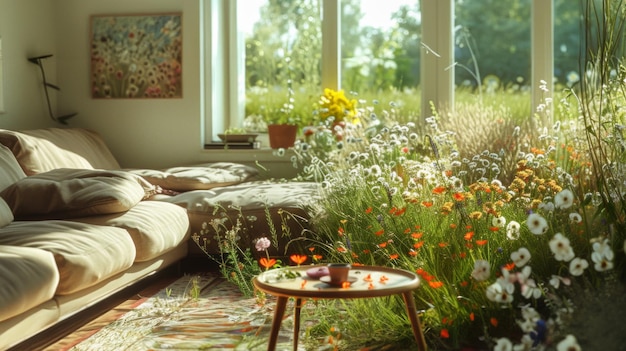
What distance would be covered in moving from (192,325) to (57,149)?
6.30 feet

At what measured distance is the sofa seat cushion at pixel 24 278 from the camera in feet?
8.15

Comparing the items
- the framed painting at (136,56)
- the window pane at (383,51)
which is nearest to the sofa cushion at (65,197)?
the framed painting at (136,56)

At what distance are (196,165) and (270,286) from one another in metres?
3.17

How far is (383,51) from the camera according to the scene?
5.67 metres

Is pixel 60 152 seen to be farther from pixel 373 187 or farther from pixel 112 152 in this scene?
pixel 373 187

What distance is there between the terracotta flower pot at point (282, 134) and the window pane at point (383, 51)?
0.51 meters

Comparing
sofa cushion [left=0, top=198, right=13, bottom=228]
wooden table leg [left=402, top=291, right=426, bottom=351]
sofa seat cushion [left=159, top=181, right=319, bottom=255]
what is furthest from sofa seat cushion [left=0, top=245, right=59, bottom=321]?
sofa seat cushion [left=159, top=181, right=319, bottom=255]

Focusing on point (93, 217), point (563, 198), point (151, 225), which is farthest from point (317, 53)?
point (563, 198)

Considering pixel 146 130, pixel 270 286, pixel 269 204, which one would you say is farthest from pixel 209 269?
pixel 270 286

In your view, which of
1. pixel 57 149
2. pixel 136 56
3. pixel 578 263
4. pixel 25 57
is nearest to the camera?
pixel 578 263

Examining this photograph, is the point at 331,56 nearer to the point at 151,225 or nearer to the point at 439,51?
the point at 439,51

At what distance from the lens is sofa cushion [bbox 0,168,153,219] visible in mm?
3678

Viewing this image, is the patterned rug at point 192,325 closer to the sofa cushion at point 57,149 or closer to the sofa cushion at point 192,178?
the sofa cushion at point 192,178

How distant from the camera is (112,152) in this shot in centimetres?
579
